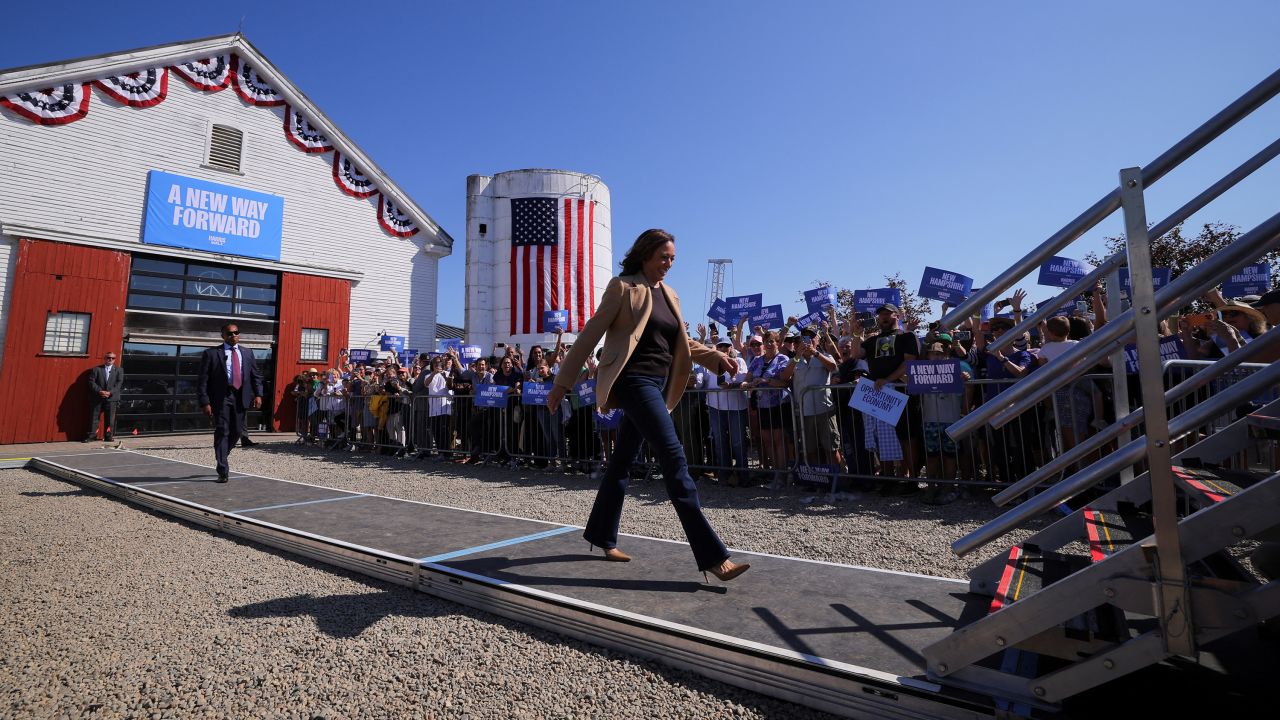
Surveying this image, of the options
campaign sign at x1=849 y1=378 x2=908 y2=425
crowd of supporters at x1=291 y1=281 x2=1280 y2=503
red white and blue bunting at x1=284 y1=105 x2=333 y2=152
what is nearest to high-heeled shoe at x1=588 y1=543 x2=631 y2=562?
crowd of supporters at x1=291 y1=281 x2=1280 y2=503

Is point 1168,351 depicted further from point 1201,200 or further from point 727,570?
point 727,570

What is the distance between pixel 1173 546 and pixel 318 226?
23975mm

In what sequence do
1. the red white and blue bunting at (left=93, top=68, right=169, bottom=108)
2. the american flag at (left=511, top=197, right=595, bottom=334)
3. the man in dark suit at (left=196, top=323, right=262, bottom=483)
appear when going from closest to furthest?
1. the man in dark suit at (left=196, top=323, right=262, bottom=483)
2. the red white and blue bunting at (left=93, top=68, right=169, bottom=108)
3. the american flag at (left=511, top=197, right=595, bottom=334)

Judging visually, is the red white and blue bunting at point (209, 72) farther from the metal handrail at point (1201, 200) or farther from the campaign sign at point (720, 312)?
the metal handrail at point (1201, 200)

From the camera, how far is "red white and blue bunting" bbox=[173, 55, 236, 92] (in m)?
18.7

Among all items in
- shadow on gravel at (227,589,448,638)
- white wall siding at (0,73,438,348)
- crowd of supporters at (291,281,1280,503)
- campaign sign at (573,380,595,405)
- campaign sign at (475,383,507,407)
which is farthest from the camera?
white wall siding at (0,73,438,348)

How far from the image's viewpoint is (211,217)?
18.5 meters

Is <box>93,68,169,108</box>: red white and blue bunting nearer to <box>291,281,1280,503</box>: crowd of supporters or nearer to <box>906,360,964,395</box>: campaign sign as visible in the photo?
<box>291,281,1280,503</box>: crowd of supporters

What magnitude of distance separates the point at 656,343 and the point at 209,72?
22998 mm

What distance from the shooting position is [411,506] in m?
5.75

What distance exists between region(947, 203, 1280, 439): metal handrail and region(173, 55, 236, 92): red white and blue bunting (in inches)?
962

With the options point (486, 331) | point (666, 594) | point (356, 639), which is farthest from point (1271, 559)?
point (486, 331)

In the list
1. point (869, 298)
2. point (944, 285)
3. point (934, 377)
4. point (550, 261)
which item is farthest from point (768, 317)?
point (550, 261)

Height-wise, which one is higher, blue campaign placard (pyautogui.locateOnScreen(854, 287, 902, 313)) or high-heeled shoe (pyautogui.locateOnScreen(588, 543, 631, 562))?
blue campaign placard (pyautogui.locateOnScreen(854, 287, 902, 313))
